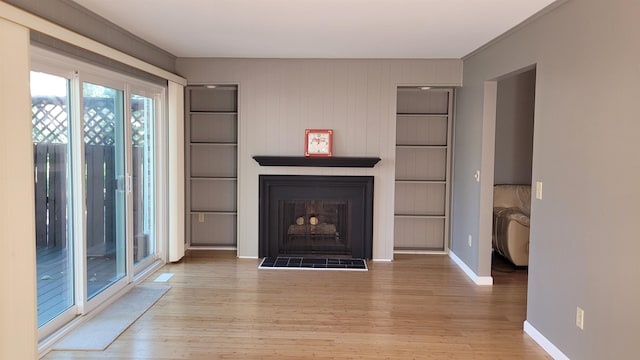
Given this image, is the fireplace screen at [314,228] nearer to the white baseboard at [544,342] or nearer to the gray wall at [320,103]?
the gray wall at [320,103]

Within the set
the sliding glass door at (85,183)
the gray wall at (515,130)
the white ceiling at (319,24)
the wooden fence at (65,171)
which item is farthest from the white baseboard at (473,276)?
the wooden fence at (65,171)

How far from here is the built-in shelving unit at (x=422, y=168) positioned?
5918 millimetres

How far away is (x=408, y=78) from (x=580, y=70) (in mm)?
2695

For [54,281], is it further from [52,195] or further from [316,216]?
[316,216]

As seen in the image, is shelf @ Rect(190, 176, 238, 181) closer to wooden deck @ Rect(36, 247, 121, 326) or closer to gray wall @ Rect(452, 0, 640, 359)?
wooden deck @ Rect(36, 247, 121, 326)

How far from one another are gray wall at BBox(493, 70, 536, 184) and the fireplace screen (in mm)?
2090

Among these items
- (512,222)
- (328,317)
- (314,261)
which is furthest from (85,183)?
(512,222)

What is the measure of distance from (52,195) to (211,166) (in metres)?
2.78

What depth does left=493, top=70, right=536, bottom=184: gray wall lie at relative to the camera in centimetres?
595

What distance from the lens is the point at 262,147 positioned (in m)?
5.59

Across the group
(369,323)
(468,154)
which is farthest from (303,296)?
(468,154)

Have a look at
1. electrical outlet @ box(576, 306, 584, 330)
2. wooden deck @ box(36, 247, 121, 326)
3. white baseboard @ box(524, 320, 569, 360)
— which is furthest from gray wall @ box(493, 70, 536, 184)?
wooden deck @ box(36, 247, 121, 326)

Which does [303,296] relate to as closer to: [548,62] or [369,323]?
[369,323]

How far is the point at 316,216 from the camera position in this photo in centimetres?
574
